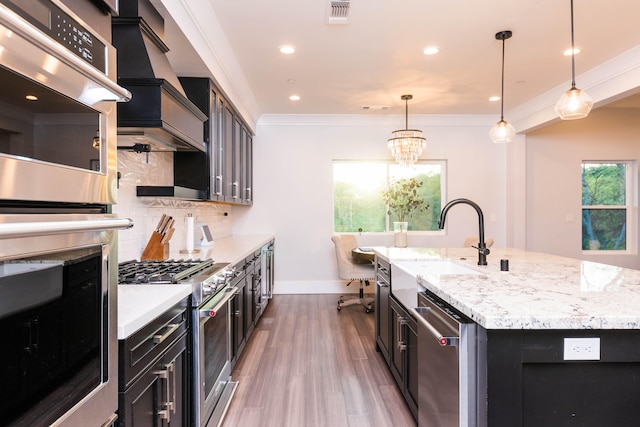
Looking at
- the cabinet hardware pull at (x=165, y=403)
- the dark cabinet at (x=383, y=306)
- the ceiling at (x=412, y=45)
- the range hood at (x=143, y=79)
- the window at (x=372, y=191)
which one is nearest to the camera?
the cabinet hardware pull at (x=165, y=403)

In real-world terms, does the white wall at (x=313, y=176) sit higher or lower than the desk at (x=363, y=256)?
higher

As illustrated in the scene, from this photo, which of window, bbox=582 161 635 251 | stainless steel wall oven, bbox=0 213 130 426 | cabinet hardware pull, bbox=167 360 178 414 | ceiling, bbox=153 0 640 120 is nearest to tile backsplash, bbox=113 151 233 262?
ceiling, bbox=153 0 640 120

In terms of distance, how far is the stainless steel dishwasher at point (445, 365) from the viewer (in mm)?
1229

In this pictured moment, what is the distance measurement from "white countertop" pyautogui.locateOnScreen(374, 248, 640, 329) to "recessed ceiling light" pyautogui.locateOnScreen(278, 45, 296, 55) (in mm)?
2210

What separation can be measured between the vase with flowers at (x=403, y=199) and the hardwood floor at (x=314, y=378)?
1883 mm

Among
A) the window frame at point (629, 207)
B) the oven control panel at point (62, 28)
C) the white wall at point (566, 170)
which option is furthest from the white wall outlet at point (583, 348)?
the window frame at point (629, 207)

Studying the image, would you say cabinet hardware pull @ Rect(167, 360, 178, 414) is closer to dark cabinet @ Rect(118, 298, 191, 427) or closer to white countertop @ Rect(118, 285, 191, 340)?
dark cabinet @ Rect(118, 298, 191, 427)

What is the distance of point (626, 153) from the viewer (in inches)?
215

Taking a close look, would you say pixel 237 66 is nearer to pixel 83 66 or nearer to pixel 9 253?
pixel 83 66

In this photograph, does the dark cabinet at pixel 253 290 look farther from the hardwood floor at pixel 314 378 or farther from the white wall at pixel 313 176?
the white wall at pixel 313 176

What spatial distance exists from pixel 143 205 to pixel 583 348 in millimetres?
2566

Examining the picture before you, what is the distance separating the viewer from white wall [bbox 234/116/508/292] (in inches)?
222

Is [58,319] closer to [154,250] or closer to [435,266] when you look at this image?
[154,250]

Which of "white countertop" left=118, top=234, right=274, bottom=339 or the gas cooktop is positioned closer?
"white countertop" left=118, top=234, right=274, bottom=339
